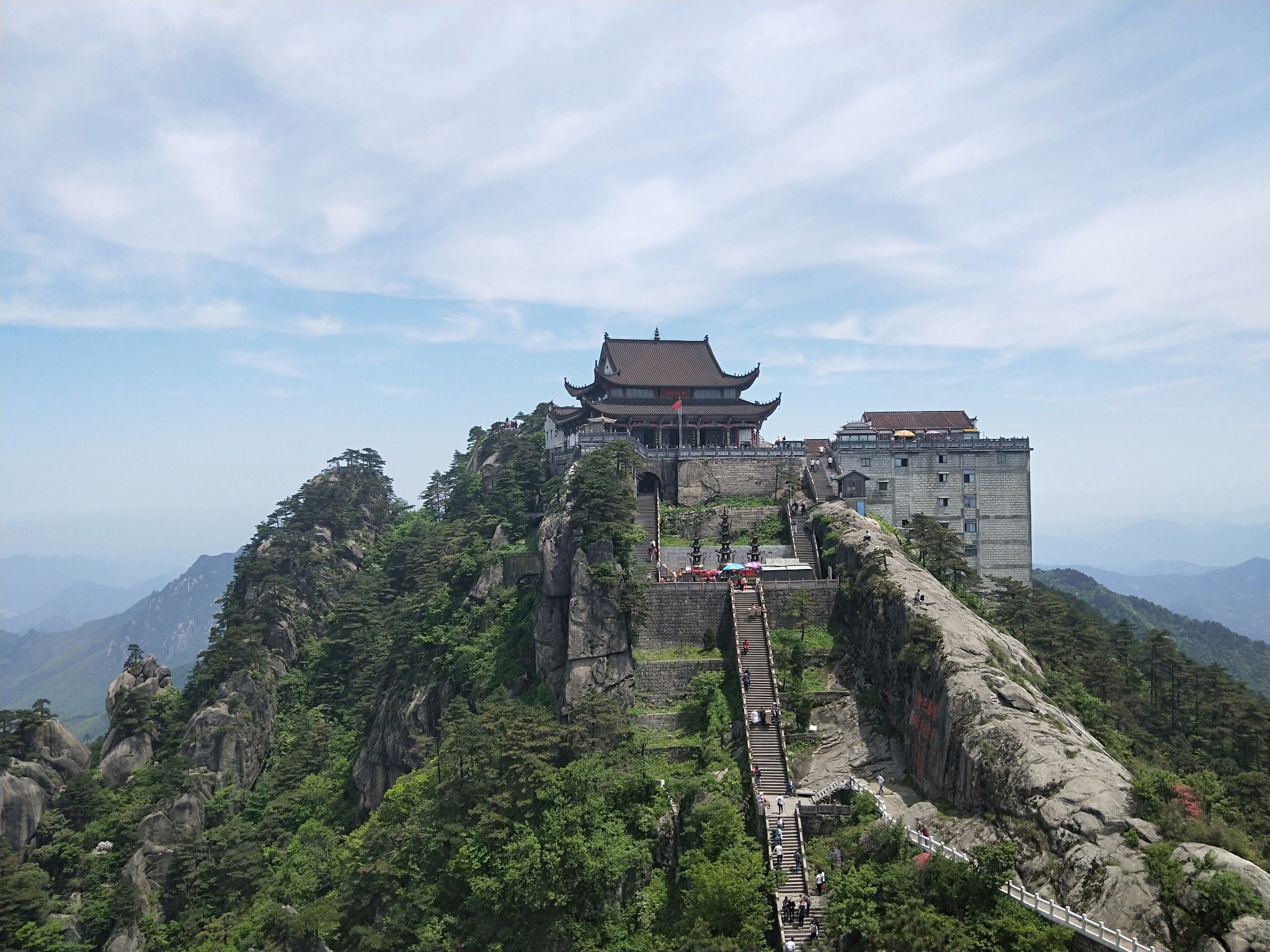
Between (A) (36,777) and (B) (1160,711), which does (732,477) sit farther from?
(A) (36,777)

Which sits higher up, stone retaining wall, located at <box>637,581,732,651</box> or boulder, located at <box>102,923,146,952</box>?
stone retaining wall, located at <box>637,581,732,651</box>

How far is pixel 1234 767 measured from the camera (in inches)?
1538

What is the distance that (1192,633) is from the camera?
6511 inches

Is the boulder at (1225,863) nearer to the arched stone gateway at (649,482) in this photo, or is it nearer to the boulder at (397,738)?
the boulder at (397,738)

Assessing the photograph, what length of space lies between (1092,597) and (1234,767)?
138886 mm

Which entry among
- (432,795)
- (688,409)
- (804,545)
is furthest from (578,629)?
(688,409)

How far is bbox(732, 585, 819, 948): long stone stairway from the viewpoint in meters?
29.5

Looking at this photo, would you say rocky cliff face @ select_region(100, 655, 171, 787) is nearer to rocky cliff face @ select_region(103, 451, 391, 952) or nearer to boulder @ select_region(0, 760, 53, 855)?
rocky cliff face @ select_region(103, 451, 391, 952)

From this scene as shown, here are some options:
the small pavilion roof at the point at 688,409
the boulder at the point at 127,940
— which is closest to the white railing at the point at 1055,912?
the small pavilion roof at the point at 688,409

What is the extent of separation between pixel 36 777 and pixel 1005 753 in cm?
6318

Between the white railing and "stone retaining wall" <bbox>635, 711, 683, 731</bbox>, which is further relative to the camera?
"stone retaining wall" <bbox>635, 711, 683, 731</bbox>

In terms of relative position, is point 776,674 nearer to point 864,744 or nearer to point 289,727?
point 864,744

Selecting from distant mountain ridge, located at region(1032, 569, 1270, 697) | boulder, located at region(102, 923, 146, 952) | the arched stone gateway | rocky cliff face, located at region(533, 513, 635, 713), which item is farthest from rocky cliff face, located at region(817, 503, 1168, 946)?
distant mountain ridge, located at region(1032, 569, 1270, 697)

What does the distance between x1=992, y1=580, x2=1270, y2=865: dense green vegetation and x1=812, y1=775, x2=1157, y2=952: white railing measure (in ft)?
11.5
